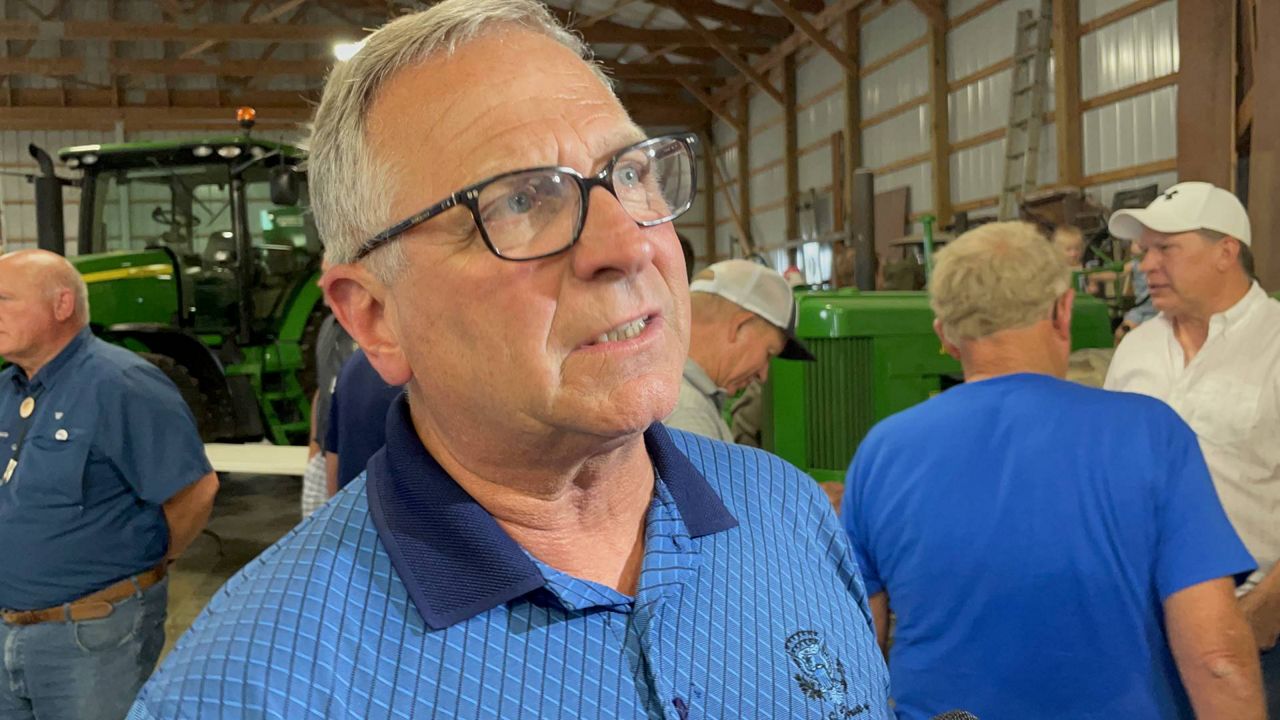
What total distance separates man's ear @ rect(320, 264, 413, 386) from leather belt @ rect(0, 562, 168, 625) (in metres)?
2.09

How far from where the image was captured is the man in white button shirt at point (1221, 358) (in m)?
2.23

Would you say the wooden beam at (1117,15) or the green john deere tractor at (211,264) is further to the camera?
the wooden beam at (1117,15)

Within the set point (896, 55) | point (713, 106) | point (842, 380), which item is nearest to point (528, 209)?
point (842, 380)

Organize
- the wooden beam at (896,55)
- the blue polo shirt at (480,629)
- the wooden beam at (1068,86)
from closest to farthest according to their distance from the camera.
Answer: the blue polo shirt at (480,629)
the wooden beam at (1068,86)
the wooden beam at (896,55)

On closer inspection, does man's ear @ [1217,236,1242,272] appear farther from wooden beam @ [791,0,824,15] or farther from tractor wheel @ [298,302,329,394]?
wooden beam @ [791,0,824,15]

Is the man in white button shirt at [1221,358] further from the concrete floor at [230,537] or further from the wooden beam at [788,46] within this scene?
the wooden beam at [788,46]

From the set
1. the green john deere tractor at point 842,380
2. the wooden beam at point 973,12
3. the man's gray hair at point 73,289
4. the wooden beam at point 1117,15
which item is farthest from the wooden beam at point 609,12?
the man's gray hair at point 73,289

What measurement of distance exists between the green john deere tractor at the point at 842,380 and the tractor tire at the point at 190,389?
381 cm

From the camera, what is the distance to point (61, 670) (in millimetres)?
2516

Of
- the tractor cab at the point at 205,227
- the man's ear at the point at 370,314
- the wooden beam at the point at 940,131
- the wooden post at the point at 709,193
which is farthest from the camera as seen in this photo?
the wooden post at the point at 709,193

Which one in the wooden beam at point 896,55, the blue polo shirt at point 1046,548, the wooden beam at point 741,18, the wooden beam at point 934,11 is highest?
the wooden beam at point 741,18

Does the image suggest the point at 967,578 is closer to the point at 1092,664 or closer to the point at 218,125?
the point at 1092,664

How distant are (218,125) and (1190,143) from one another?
16.0 meters

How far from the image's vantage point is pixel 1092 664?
5.25ft
